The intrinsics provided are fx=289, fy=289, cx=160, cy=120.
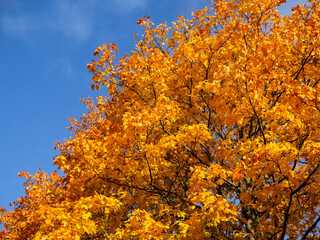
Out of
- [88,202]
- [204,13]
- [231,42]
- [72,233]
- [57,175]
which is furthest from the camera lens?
[57,175]

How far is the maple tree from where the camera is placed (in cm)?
625

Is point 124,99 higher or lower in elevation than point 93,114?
lower

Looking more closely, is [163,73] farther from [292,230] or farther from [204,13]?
[292,230]

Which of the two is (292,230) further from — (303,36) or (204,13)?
(204,13)

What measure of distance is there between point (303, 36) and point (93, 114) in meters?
15.4

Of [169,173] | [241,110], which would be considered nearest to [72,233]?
[169,173]

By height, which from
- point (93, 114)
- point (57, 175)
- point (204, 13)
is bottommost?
point (57, 175)

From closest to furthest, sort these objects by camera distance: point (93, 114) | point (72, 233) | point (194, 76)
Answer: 1. point (72, 233)
2. point (194, 76)
3. point (93, 114)

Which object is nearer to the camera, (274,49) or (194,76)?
(274,49)

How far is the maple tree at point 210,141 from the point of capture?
6254 mm

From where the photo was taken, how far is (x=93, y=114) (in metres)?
20.2

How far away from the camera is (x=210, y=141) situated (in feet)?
27.9

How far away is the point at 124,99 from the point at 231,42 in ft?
13.7

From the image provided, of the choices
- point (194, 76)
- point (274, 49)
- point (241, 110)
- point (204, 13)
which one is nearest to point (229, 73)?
point (241, 110)
